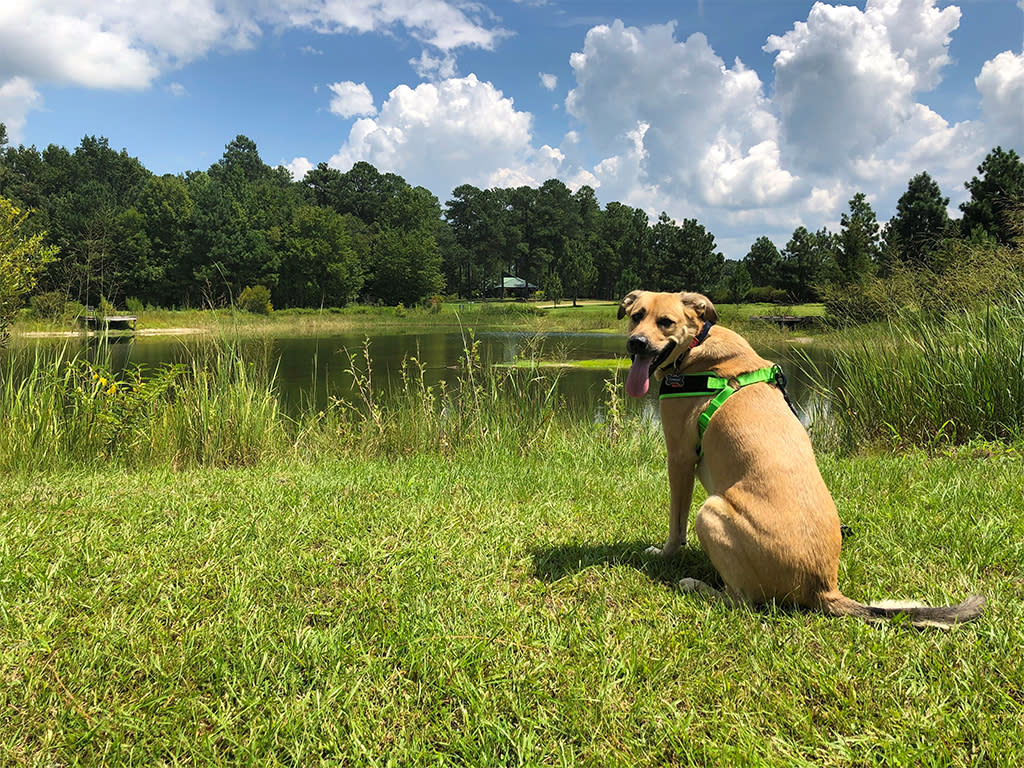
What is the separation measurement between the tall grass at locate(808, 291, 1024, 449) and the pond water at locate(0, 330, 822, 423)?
32.8 inches

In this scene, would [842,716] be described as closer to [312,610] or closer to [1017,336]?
[312,610]

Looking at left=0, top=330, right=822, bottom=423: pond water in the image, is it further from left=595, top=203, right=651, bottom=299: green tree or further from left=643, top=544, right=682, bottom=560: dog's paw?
left=595, top=203, right=651, bottom=299: green tree

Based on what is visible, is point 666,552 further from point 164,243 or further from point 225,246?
point 164,243

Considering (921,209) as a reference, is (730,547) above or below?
below

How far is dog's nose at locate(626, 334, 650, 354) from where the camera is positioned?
2867mm

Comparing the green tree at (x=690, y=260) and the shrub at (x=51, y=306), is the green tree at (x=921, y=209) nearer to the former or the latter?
the green tree at (x=690, y=260)

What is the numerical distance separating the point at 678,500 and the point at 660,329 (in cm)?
91

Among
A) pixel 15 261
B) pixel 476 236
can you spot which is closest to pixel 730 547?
pixel 15 261

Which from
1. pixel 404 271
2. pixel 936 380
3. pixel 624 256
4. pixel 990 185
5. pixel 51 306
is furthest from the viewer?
pixel 624 256

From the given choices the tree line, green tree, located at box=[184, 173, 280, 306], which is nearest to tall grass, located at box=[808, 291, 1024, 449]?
the tree line

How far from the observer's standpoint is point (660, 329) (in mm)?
2975

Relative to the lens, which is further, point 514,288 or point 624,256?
point 514,288

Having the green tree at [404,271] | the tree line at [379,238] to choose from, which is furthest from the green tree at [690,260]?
the green tree at [404,271]

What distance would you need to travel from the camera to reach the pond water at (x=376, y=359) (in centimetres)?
768
